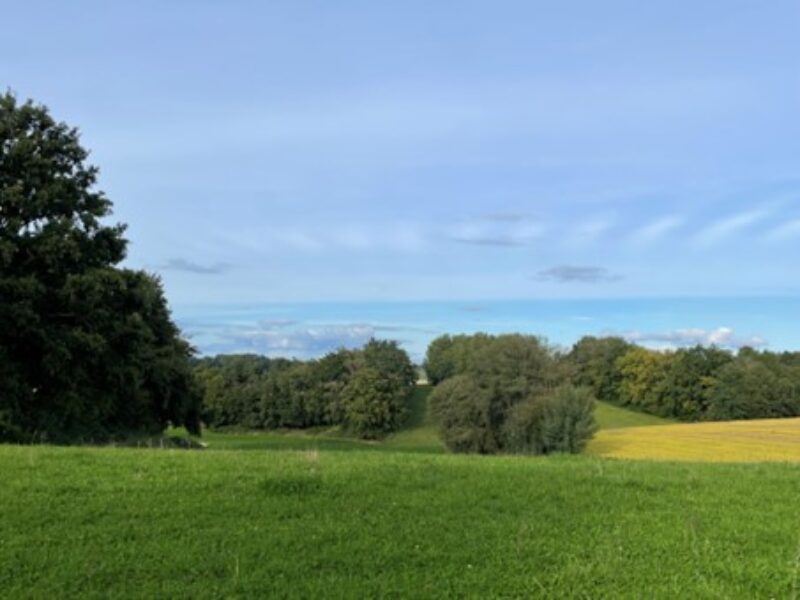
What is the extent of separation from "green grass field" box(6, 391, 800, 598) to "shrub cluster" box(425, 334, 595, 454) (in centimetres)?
4934

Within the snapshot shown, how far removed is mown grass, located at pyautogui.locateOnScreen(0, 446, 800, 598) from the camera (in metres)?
5.64

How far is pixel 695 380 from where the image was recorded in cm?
10594

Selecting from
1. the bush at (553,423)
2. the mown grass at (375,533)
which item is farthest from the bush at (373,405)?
the mown grass at (375,533)

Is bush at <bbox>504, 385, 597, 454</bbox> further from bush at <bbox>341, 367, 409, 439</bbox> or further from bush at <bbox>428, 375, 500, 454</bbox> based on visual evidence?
bush at <bbox>341, 367, 409, 439</bbox>

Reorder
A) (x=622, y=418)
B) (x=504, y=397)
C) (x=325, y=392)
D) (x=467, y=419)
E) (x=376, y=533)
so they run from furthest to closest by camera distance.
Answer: (x=325, y=392), (x=622, y=418), (x=467, y=419), (x=504, y=397), (x=376, y=533)

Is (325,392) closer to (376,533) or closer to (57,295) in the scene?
(57,295)

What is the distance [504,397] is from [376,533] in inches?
2261

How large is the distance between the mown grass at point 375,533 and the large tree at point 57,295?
15457 mm

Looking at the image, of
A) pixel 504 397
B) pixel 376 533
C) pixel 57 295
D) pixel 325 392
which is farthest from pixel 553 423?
pixel 325 392

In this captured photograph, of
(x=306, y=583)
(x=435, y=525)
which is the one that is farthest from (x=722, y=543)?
(x=306, y=583)

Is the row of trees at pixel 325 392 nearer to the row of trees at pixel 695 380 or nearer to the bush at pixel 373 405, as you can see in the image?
the bush at pixel 373 405

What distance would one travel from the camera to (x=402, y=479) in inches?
360

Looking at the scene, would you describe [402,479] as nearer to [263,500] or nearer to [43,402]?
[263,500]

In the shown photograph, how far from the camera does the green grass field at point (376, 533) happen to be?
18.5ft
